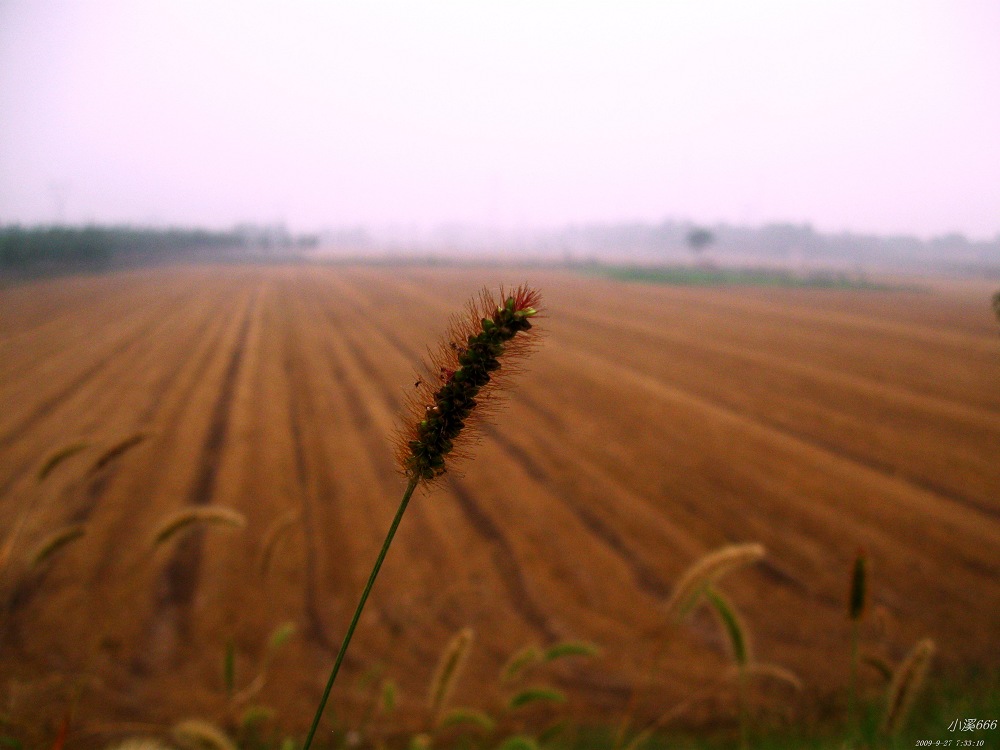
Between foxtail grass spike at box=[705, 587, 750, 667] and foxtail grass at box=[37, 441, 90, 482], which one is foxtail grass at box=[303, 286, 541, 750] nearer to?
foxtail grass spike at box=[705, 587, 750, 667]

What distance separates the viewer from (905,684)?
2.77 m

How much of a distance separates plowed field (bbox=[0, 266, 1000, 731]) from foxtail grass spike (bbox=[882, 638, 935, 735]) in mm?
627

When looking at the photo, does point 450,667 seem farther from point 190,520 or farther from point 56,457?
point 56,457

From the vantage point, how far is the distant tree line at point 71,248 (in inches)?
428

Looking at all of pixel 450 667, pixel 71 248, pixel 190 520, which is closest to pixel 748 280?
pixel 71 248

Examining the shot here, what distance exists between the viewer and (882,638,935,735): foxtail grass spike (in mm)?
2711

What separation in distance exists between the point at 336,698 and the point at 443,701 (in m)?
3.90

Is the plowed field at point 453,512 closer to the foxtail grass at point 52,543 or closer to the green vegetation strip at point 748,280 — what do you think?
the foxtail grass at point 52,543

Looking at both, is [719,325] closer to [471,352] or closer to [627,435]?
[627,435]

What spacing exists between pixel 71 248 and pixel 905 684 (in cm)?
1912

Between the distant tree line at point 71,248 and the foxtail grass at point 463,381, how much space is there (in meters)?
Result: 10.2

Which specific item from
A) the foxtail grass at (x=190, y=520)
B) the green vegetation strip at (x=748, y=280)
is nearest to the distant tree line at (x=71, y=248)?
the foxtail grass at (x=190, y=520)

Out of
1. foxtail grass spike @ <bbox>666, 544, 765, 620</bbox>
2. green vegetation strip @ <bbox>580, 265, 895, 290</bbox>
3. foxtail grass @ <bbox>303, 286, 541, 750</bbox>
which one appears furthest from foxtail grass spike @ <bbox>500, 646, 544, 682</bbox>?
green vegetation strip @ <bbox>580, 265, 895, 290</bbox>

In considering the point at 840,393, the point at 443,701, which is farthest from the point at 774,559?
the point at 840,393
